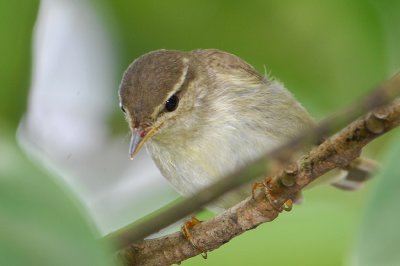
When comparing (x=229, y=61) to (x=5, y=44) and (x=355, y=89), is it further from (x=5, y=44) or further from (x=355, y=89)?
(x=5, y=44)

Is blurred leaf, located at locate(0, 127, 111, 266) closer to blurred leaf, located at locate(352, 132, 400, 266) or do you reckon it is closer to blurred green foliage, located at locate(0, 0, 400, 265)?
blurred leaf, located at locate(352, 132, 400, 266)

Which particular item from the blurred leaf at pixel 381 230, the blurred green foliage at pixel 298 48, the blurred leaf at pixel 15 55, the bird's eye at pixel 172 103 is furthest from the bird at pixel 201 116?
the blurred leaf at pixel 381 230

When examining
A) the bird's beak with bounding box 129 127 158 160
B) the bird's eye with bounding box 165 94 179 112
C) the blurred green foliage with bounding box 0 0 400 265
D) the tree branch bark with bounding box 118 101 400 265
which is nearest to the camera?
the tree branch bark with bounding box 118 101 400 265

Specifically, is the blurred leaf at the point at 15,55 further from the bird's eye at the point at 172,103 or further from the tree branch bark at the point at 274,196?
the bird's eye at the point at 172,103

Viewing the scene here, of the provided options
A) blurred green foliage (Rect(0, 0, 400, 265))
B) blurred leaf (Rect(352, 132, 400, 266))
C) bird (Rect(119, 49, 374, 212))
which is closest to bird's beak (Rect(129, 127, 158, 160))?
bird (Rect(119, 49, 374, 212))

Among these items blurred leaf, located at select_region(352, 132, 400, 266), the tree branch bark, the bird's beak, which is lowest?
blurred leaf, located at select_region(352, 132, 400, 266)

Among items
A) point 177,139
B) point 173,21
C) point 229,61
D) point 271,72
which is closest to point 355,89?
point 271,72

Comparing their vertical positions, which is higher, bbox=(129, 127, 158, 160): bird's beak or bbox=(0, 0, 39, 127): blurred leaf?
bbox=(129, 127, 158, 160): bird's beak
